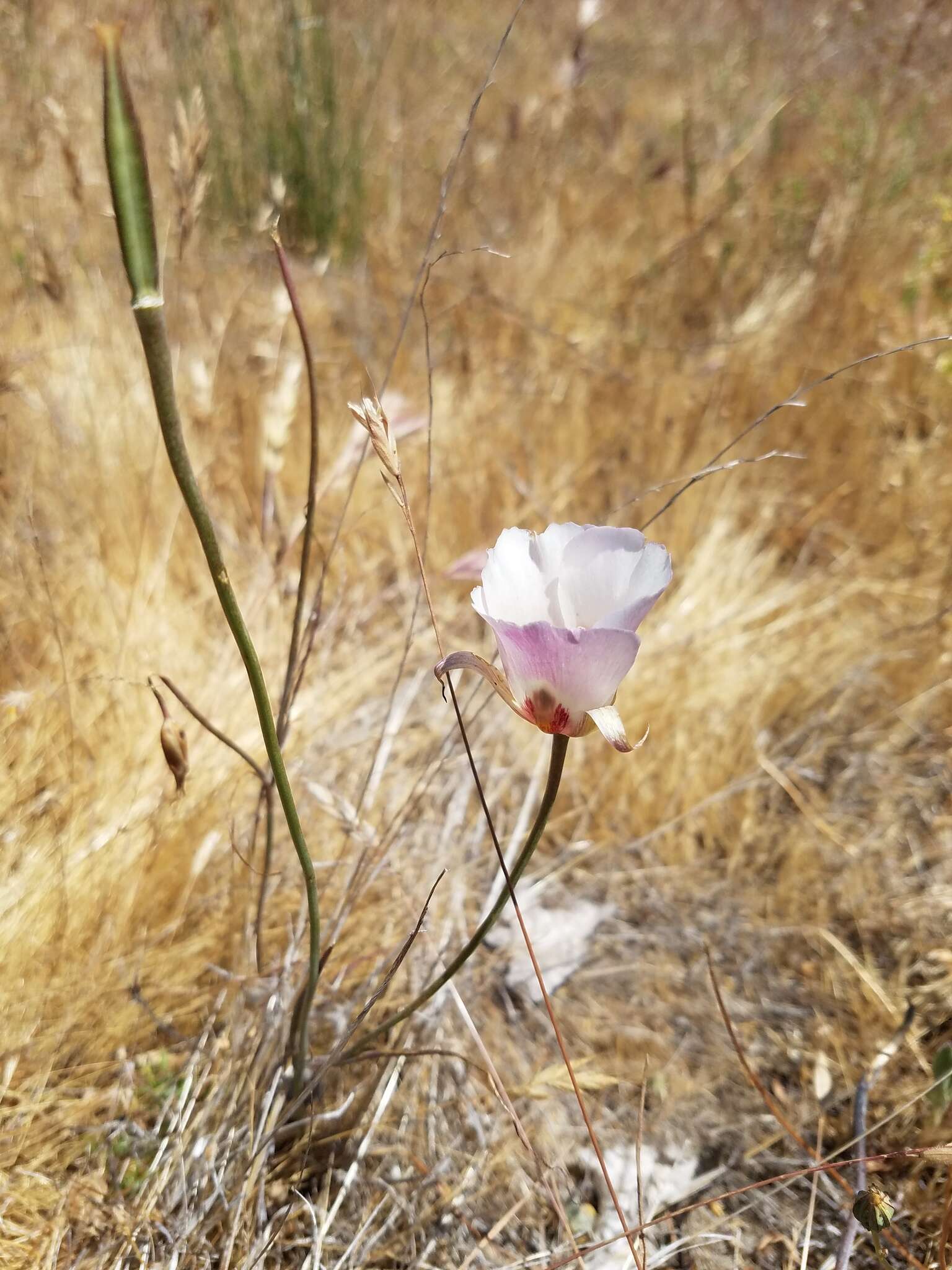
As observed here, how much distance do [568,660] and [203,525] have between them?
216 mm

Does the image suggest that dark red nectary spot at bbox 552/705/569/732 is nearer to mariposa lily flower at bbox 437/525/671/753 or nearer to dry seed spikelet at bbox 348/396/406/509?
mariposa lily flower at bbox 437/525/671/753

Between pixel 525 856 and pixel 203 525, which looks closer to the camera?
pixel 203 525

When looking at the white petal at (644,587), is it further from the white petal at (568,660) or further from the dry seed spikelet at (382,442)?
the dry seed spikelet at (382,442)

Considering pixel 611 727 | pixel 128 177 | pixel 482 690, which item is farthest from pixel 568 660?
pixel 482 690

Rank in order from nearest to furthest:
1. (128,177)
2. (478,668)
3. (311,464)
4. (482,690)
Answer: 1. (128,177)
2. (478,668)
3. (311,464)
4. (482,690)

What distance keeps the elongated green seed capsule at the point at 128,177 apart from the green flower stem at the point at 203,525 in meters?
0.01

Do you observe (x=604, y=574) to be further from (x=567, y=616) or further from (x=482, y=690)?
(x=482, y=690)

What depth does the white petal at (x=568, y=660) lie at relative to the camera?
0.49 meters

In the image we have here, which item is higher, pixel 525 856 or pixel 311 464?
pixel 311 464

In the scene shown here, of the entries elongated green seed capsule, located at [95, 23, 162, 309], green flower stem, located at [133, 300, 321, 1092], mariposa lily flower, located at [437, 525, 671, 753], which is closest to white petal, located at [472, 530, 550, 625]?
mariposa lily flower, located at [437, 525, 671, 753]

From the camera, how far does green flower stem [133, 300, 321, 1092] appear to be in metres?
0.36

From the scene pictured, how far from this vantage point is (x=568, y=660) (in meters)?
0.51

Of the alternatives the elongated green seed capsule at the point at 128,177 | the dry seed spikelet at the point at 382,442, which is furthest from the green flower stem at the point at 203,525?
the dry seed spikelet at the point at 382,442

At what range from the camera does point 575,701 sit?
0.53m
